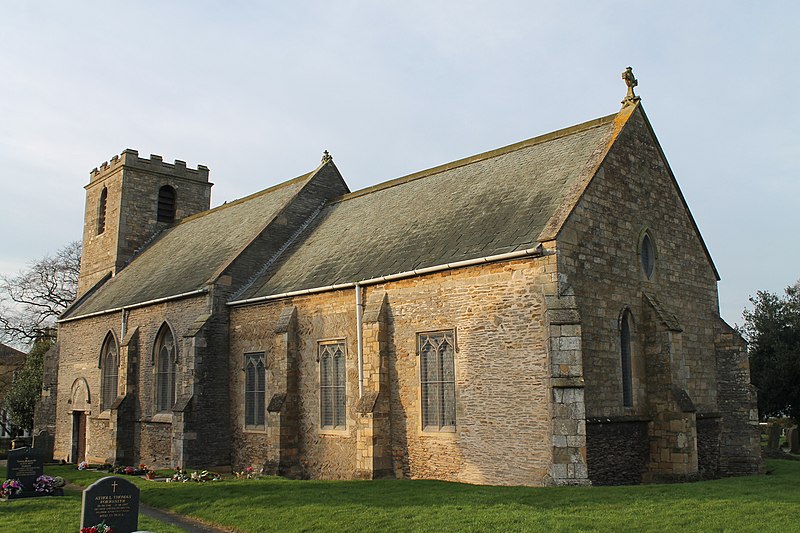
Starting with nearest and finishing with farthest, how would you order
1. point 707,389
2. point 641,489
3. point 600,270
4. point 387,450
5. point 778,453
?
point 641,489 < point 600,270 < point 387,450 < point 707,389 < point 778,453

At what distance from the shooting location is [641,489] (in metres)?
15.0

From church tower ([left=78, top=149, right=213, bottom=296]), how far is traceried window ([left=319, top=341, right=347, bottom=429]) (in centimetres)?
1924

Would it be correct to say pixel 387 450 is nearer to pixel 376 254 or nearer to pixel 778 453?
pixel 376 254

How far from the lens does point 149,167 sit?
125 ft

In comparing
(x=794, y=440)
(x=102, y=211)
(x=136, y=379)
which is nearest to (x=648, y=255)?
(x=136, y=379)

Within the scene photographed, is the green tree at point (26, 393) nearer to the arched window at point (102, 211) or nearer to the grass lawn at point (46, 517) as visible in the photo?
the arched window at point (102, 211)

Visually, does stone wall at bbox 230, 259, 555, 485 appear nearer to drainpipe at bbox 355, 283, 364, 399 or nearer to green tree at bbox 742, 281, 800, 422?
drainpipe at bbox 355, 283, 364, 399

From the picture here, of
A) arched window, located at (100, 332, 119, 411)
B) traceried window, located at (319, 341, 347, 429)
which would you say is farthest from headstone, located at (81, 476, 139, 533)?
arched window, located at (100, 332, 119, 411)

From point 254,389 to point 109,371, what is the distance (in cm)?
1069

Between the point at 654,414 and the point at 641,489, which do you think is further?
the point at 654,414

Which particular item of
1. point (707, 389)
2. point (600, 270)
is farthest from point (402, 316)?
point (707, 389)

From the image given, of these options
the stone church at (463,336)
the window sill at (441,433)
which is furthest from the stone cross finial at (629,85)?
the window sill at (441,433)

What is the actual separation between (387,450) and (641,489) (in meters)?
7.08

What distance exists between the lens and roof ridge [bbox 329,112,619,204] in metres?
21.0
